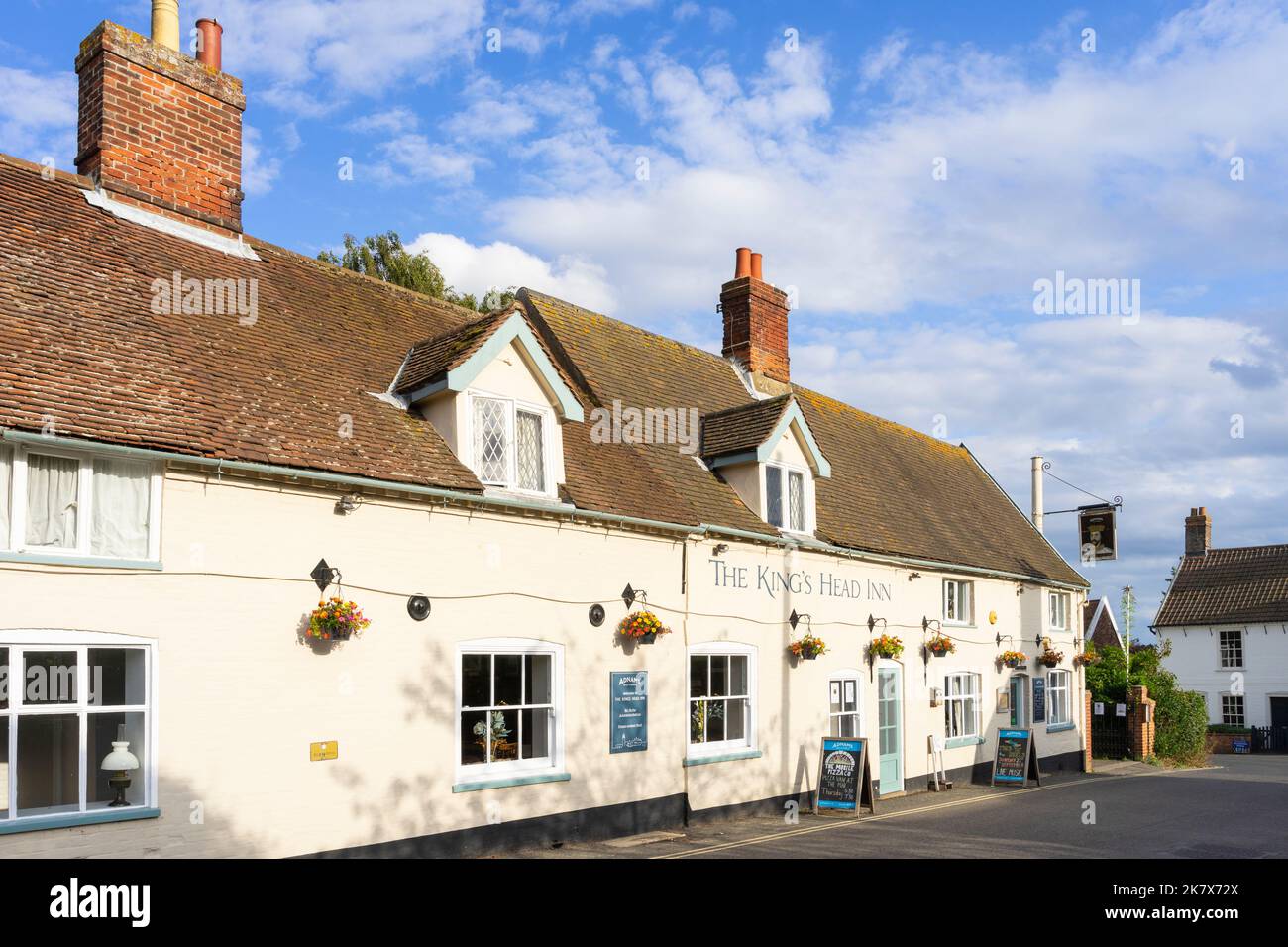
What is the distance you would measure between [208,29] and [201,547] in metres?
7.71

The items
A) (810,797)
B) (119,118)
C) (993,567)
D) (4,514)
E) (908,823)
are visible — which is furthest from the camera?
(993,567)

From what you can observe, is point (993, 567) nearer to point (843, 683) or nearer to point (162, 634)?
point (843, 683)

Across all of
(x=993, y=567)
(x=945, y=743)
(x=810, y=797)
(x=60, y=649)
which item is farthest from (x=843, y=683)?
(x=60, y=649)

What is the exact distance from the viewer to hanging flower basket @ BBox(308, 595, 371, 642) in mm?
10461

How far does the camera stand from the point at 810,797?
57.6 feet

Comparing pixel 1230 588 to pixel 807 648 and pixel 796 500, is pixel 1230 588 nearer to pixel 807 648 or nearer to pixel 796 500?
pixel 796 500

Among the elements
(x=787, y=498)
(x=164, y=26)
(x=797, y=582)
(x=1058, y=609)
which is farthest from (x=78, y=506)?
(x=1058, y=609)

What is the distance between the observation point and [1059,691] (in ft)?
88.5

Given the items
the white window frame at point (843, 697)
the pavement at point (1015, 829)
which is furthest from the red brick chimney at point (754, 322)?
the pavement at point (1015, 829)

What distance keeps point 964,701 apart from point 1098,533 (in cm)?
983

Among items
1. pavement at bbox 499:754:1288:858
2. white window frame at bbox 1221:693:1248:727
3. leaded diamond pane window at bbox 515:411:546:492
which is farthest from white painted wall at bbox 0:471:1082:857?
white window frame at bbox 1221:693:1248:727

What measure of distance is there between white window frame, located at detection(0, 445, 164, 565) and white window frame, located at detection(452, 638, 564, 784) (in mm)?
3718

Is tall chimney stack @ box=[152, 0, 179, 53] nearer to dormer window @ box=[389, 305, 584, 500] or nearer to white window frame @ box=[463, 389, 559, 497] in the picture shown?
dormer window @ box=[389, 305, 584, 500]

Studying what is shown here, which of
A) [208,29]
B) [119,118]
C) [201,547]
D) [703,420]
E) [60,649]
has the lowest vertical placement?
[60,649]
